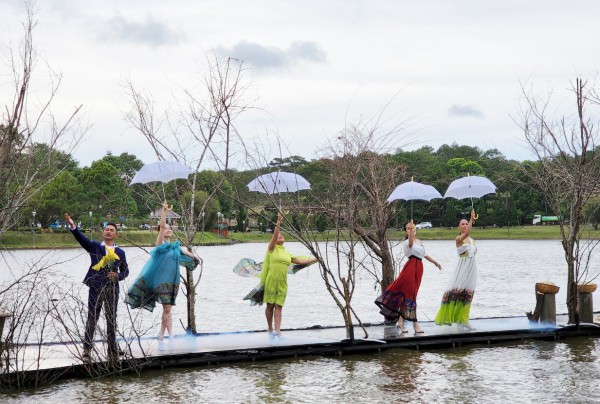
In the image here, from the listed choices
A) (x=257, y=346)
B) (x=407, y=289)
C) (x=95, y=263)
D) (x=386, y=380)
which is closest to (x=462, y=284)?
(x=407, y=289)

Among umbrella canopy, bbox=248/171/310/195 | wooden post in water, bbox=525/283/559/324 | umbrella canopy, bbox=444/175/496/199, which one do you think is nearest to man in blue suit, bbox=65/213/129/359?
umbrella canopy, bbox=248/171/310/195

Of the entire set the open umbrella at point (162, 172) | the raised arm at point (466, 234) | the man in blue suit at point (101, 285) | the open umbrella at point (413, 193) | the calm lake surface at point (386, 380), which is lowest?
the calm lake surface at point (386, 380)

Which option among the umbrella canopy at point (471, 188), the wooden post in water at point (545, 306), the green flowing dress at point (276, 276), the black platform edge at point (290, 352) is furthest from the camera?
the umbrella canopy at point (471, 188)

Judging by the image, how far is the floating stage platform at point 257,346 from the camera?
430 inches

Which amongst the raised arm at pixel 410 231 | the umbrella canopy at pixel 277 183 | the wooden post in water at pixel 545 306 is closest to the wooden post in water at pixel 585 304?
the wooden post in water at pixel 545 306

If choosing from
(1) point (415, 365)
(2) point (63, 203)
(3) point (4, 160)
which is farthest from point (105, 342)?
(2) point (63, 203)

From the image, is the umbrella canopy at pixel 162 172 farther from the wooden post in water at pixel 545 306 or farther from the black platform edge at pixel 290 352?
the wooden post in water at pixel 545 306

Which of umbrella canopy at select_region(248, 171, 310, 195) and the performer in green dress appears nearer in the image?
the performer in green dress

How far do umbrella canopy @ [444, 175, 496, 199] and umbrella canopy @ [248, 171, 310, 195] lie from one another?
10.5 feet

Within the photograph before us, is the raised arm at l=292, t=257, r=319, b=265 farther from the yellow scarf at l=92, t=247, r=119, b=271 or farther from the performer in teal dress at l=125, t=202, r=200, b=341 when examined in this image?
the yellow scarf at l=92, t=247, r=119, b=271

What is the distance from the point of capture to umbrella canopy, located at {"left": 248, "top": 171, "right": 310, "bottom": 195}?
13469mm

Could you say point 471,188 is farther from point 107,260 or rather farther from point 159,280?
point 107,260

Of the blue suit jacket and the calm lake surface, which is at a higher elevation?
the blue suit jacket

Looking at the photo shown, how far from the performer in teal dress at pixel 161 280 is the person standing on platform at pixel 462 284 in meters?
4.56
